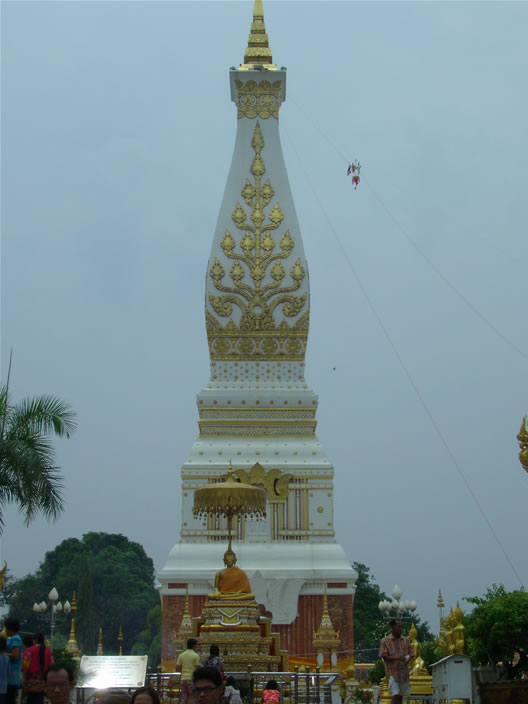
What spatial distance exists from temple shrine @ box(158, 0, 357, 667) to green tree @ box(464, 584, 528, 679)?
9.28m

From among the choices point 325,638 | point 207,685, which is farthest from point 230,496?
point 207,685

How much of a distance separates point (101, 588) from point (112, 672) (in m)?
44.3

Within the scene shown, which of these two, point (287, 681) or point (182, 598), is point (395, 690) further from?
point (182, 598)

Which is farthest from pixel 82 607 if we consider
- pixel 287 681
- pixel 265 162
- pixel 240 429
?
pixel 287 681

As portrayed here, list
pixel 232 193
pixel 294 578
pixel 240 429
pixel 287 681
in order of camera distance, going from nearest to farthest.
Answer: pixel 287 681 < pixel 294 578 < pixel 240 429 < pixel 232 193

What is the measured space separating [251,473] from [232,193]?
857cm

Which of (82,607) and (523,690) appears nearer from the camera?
(523,690)

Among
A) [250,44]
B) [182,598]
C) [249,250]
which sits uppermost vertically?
[250,44]

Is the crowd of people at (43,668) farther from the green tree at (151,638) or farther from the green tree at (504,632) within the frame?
the green tree at (151,638)

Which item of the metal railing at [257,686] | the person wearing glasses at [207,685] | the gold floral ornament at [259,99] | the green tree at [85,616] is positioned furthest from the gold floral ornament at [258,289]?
the person wearing glasses at [207,685]

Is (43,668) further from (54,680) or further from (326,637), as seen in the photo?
(326,637)

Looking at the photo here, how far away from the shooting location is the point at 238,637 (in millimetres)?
18031

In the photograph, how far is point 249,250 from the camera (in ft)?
99.1

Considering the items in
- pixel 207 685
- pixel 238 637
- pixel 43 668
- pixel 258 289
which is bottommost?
pixel 207 685
